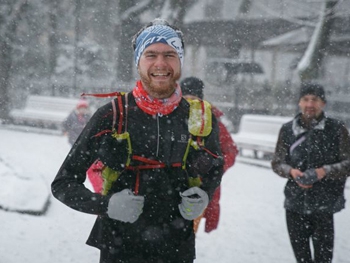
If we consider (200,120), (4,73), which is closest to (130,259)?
(200,120)

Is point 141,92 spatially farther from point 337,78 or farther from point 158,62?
point 337,78

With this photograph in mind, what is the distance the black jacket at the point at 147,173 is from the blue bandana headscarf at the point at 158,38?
11.2 inches

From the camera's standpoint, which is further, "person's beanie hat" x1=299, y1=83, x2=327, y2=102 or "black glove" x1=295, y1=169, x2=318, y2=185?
"person's beanie hat" x1=299, y1=83, x2=327, y2=102

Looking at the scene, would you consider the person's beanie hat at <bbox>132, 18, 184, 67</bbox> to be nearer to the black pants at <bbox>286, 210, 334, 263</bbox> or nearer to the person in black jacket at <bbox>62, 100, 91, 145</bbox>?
the black pants at <bbox>286, 210, 334, 263</bbox>

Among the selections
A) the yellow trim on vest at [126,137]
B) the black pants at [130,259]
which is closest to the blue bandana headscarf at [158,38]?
the yellow trim on vest at [126,137]

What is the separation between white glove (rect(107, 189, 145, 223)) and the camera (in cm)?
190

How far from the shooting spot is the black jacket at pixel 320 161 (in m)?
3.66

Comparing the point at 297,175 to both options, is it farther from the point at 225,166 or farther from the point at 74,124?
the point at 74,124

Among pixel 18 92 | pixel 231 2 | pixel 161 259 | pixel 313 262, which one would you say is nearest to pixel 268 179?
pixel 313 262

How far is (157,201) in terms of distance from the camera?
6.93 feet

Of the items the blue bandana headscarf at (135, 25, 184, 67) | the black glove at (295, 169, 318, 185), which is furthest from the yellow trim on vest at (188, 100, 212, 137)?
the black glove at (295, 169, 318, 185)

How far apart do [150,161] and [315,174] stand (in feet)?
6.62

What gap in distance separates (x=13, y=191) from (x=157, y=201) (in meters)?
4.17

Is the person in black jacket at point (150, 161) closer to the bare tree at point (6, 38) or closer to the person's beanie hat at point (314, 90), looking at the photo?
the person's beanie hat at point (314, 90)
